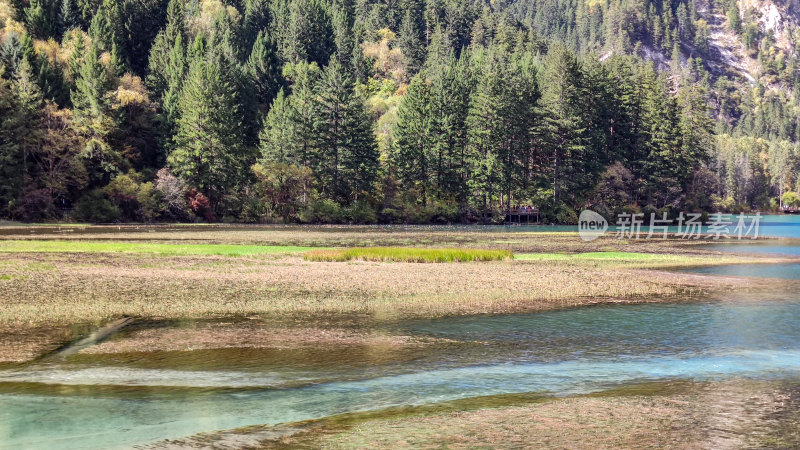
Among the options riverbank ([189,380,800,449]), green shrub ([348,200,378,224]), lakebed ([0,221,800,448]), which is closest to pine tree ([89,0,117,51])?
green shrub ([348,200,378,224])

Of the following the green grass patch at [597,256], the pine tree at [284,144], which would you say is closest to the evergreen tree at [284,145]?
the pine tree at [284,144]

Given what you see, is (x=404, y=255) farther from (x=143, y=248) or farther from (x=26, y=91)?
(x=26, y=91)


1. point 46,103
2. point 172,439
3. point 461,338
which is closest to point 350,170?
point 46,103

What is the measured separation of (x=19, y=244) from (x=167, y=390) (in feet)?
130

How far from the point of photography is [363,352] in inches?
722

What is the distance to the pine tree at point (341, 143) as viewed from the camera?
109 metres

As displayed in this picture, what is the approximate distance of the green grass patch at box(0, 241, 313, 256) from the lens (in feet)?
144

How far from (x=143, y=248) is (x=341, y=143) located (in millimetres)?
65386

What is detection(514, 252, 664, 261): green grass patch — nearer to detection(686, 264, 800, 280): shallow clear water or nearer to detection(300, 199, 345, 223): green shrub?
detection(686, 264, 800, 280): shallow clear water

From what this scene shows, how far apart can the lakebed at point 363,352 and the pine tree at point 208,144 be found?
67948mm

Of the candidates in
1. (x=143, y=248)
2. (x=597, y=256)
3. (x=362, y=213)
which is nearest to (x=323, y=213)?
(x=362, y=213)

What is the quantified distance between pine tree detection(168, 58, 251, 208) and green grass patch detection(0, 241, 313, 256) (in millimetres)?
53413

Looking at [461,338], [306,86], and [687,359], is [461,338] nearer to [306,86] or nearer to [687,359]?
[687,359]

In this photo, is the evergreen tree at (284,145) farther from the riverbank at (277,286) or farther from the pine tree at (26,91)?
the riverbank at (277,286)
